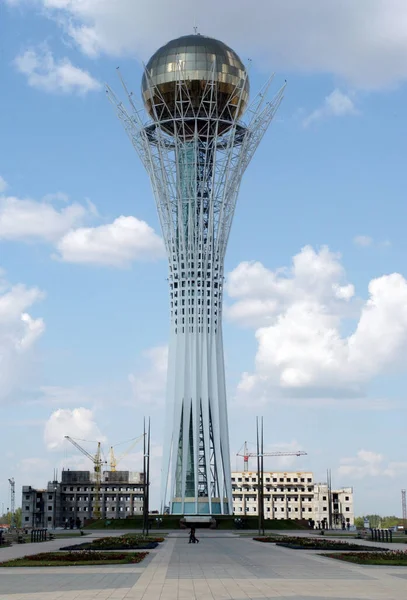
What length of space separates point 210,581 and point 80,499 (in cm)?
15197

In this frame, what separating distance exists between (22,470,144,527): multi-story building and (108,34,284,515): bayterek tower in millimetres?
83823

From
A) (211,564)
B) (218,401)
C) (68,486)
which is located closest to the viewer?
(211,564)

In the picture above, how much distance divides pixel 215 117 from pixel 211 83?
139 inches

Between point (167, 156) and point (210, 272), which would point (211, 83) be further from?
point (210, 272)

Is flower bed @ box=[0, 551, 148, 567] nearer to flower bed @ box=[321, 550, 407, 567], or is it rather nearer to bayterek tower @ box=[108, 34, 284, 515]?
flower bed @ box=[321, 550, 407, 567]

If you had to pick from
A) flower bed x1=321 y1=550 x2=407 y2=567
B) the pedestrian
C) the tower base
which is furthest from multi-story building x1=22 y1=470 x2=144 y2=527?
flower bed x1=321 y1=550 x2=407 y2=567

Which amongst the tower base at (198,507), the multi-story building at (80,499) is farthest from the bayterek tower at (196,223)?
the multi-story building at (80,499)

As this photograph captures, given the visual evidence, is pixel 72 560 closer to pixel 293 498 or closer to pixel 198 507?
pixel 198 507

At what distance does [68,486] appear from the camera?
171 m

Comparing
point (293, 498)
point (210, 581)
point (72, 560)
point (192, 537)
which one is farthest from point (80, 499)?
point (210, 581)

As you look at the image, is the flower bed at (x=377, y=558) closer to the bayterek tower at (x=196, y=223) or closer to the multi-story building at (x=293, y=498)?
the bayterek tower at (x=196, y=223)

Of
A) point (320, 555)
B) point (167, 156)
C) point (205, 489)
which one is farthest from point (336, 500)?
point (320, 555)

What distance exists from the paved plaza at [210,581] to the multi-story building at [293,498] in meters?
150

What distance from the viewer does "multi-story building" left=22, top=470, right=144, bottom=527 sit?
6535 inches
